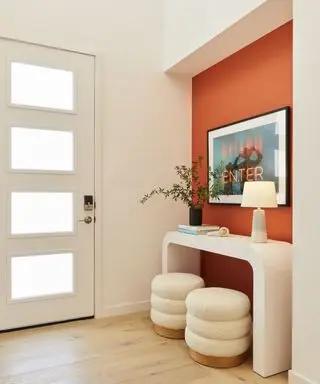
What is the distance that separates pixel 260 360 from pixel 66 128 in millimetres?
2312

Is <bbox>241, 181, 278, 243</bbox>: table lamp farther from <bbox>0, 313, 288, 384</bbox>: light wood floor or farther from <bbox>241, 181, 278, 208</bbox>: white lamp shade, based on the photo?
<bbox>0, 313, 288, 384</bbox>: light wood floor

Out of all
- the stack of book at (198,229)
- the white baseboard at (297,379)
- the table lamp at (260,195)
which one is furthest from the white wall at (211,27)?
the white baseboard at (297,379)

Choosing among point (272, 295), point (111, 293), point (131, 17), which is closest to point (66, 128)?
point (131, 17)

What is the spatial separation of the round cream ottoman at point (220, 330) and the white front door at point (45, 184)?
1.21 m

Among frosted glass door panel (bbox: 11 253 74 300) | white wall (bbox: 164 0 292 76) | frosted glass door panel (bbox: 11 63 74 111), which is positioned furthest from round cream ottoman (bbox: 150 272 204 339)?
white wall (bbox: 164 0 292 76)

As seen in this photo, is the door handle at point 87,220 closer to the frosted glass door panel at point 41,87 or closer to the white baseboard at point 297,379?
the frosted glass door panel at point 41,87

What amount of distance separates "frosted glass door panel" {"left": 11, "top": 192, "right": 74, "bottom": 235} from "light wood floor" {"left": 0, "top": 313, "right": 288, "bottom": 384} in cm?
82

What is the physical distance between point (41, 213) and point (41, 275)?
1.71 feet

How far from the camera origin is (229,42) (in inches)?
115

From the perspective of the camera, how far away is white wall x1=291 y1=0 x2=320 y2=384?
1.94 metres

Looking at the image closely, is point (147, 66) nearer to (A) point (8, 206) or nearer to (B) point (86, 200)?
(B) point (86, 200)

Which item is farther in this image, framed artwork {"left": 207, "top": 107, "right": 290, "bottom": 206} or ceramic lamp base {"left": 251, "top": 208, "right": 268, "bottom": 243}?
framed artwork {"left": 207, "top": 107, "right": 290, "bottom": 206}

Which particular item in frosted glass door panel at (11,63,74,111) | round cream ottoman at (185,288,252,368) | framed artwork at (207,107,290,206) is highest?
frosted glass door panel at (11,63,74,111)

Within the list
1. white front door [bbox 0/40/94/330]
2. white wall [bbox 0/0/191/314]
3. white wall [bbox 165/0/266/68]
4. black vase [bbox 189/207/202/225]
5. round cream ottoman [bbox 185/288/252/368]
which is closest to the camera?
round cream ottoman [bbox 185/288/252/368]
